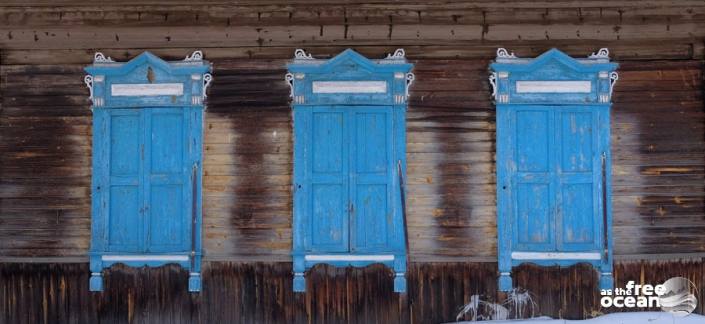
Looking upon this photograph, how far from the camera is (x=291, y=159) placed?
257 inches

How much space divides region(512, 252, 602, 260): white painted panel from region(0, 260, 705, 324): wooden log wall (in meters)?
0.15

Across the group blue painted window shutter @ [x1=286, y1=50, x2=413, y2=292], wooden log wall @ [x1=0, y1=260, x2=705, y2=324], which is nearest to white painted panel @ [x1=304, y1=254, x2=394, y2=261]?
blue painted window shutter @ [x1=286, y1=50, x2=413, y2=292]

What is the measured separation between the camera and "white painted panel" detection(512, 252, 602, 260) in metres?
6.38

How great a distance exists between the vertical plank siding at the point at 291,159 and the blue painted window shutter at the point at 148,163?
0.48 ft

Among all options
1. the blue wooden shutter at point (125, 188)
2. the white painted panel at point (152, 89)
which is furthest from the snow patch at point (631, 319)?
the white painted panel at point (152, 89)

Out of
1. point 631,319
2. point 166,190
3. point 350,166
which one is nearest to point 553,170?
point 631,319

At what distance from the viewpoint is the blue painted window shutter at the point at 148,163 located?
255 inches

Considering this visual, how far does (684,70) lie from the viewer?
661 centimetres

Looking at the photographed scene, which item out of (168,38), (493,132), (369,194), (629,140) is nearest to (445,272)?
(369,194)

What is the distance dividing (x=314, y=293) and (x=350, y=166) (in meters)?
1.35

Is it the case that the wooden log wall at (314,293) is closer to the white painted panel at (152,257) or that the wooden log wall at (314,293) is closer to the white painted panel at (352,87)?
the white painted panel at (152,257)

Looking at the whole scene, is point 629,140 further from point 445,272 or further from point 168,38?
point 168,38

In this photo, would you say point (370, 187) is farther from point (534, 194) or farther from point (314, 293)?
point (534, 194)

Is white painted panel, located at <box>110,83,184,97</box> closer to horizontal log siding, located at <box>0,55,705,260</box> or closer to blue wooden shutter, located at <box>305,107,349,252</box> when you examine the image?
horizontal log siding, located at <box>0,55,705,260</box>
